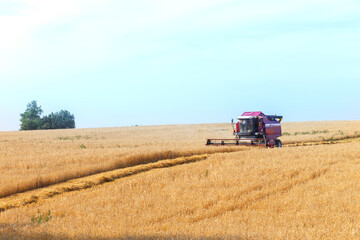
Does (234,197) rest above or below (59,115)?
below

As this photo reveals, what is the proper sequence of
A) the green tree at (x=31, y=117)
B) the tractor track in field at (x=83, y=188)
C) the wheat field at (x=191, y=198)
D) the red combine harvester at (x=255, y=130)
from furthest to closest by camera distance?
the green tree at (x=31, y=117), the red combine harvester at (x=255, y=130), the tractor track in field at (x=83, y=188), the wheat field at (x=191, y=198)

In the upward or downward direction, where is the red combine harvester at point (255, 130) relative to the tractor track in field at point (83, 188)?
upward

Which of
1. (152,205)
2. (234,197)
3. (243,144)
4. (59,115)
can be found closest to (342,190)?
(234,197)

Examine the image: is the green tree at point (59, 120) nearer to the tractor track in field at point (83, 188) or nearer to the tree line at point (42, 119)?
the tree line at point (42, 119)

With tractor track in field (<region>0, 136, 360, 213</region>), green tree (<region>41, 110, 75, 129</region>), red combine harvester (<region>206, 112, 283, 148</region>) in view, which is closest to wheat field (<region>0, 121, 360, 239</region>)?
tractor track in field (<region>0, 136, 360, 213</region>)

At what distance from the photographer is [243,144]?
26.4 m

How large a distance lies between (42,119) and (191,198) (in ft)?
305

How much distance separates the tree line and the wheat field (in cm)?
8164

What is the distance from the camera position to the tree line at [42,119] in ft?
313

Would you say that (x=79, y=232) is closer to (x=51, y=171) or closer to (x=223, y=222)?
(x=223, y=222)

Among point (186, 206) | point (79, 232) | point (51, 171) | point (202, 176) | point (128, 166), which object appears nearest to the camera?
point (79, 232)

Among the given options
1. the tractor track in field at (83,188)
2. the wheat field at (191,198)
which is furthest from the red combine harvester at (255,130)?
the tractor track in field at (83,188)

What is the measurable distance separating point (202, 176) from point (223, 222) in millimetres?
5677

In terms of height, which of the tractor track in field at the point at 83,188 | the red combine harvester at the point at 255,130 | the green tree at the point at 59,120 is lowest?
the tractor track in field at the point at 83,188
